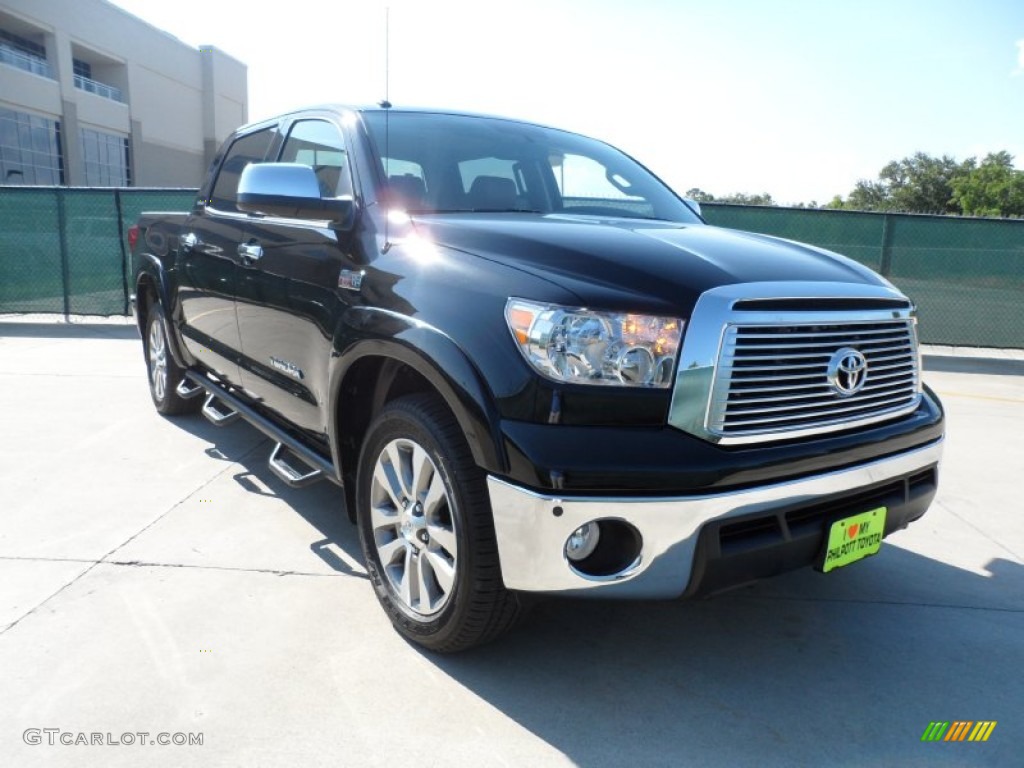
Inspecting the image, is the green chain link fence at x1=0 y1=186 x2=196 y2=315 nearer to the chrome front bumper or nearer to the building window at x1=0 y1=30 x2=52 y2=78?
the chrome front bumper

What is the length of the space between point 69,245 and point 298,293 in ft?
28.6

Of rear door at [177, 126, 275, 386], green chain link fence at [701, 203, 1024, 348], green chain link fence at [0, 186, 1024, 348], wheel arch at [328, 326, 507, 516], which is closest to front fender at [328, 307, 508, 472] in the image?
wheel arch at [328, 326, 507, 516]

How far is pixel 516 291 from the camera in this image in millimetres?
2244

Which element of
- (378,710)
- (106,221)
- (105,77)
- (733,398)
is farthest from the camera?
(105,77)

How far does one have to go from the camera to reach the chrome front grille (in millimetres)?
2176

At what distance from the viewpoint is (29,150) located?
38.6 meters

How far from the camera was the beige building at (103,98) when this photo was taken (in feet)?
125

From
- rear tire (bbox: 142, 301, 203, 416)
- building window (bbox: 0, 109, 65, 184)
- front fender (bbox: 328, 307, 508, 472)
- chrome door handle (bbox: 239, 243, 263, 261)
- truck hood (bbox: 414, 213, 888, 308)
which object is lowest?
rear tire (bbox: 142, 301, 203, 416)

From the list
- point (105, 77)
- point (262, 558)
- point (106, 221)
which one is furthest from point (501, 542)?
point (105, 77)

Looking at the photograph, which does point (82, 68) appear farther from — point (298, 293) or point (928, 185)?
point (928, 185)

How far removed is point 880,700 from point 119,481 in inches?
148

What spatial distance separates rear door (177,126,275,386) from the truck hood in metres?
1.58

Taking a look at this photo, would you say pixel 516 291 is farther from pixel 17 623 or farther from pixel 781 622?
pixel 17 623

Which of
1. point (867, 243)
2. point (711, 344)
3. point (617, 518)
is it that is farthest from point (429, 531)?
point (867, 243)
